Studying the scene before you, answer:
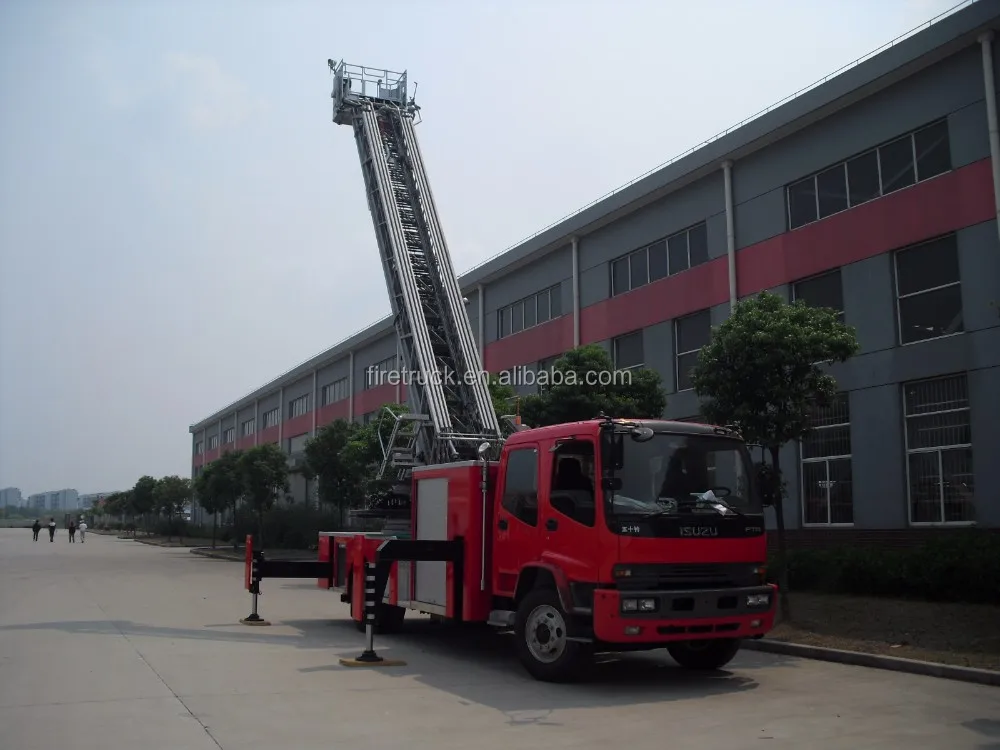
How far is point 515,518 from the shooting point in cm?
1020

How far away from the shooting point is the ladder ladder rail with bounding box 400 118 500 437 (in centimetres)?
1485

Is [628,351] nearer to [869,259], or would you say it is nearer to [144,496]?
[869,259]

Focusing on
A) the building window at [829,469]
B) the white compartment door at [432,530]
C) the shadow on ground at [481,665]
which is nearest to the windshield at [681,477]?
the shadow on ground at [481,665]

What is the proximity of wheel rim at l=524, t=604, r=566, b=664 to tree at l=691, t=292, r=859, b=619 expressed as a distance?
5.06m

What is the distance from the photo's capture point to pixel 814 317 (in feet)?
46.0

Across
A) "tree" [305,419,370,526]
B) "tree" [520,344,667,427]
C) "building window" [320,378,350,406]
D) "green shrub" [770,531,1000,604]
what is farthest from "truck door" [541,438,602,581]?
"building window" [320,378,350,406]

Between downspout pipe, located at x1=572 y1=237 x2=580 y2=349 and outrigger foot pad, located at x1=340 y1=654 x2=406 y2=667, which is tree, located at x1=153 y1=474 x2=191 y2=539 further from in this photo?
outrigger foot pad, located at x1=340 y1=654 x2=406 y2=667

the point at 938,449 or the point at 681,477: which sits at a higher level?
the point at 938,449

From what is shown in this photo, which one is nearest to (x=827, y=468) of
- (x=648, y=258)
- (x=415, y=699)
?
(x=648, y=258)

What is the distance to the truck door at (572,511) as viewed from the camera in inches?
357

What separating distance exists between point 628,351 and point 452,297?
1121cm

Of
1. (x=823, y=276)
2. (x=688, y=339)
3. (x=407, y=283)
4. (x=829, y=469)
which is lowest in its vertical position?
(x=829, y=469)

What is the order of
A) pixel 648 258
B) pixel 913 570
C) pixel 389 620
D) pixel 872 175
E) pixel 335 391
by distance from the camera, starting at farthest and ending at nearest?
pixel 335 391 < pixel 648 258 < pixel 872 175 < pixel 913 570 < pixel 389 620

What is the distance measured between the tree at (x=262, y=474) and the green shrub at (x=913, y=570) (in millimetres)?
28503
